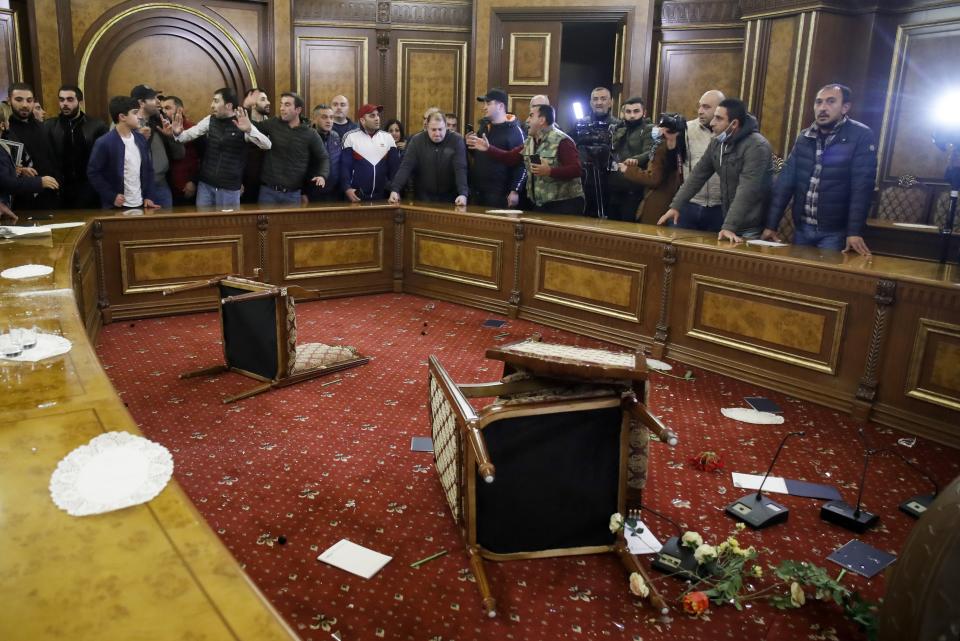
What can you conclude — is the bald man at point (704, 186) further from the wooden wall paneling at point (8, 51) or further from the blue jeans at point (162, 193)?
the wooden wall paneling at point (8, 51)

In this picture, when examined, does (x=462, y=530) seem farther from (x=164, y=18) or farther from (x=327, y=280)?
(x=164, y=18)

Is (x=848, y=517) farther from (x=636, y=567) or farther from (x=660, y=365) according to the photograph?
(x=660, y=365)

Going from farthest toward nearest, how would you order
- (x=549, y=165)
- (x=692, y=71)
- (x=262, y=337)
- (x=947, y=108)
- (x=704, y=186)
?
(x=692, y=71), (x=947, y=108), (x=549, y=165), (x=704, y=186), (x=262, y=337)

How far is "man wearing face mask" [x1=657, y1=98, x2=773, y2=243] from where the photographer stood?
4.55 metres

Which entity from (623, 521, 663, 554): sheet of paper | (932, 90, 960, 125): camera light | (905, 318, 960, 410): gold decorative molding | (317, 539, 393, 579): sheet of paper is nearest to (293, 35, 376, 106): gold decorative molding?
(932, 90, 960, 125): camera light

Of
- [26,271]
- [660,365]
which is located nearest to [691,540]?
[660,365]

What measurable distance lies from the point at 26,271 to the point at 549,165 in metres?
3.58

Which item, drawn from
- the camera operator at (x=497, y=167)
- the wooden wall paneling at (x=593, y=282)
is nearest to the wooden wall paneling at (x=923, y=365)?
the wooden wall paneling at (x=593, y=282)

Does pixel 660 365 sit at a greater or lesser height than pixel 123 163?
lesser

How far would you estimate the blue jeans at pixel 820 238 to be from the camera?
175 inches

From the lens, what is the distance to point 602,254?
488 cm

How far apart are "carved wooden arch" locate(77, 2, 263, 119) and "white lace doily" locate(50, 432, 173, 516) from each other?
22.4ft

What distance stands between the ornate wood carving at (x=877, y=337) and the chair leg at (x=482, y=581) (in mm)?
2305

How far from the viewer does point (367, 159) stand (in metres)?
6.55
